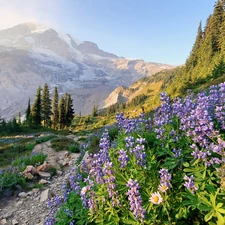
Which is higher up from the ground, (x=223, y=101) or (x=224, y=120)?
(x=223, y=101)

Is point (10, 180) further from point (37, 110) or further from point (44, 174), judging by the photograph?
point (37, 110)

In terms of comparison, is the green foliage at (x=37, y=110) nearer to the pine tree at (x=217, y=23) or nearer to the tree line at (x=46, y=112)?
the tree line at (x=46, y=112)

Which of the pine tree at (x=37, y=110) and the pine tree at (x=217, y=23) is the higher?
the pine tree at (x=217, y=23)

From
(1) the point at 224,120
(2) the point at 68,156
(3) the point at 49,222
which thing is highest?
(1) the point at 224,120

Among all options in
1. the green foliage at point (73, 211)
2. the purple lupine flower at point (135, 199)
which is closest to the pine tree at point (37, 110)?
the green foliage at point (73, 211)

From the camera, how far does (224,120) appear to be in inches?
131

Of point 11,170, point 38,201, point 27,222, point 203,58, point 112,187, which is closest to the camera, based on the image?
point 112,187

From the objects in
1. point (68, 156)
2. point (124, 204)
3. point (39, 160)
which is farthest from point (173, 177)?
point (68, 156)

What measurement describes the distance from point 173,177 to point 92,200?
1295 millimetres

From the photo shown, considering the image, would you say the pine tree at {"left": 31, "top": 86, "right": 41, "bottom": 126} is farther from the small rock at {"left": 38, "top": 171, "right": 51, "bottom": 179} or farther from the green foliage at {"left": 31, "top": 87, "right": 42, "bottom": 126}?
the small rock at {"left": 38, "top": 171, "right": 51, "bottom": 179}

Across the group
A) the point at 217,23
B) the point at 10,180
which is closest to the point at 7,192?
the point at 10,180

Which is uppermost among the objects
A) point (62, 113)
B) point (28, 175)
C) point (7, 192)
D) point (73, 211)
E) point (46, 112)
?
point (73, 211)

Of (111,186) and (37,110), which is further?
(37,110)

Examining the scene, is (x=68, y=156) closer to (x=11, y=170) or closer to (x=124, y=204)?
(x=11, y=170)
